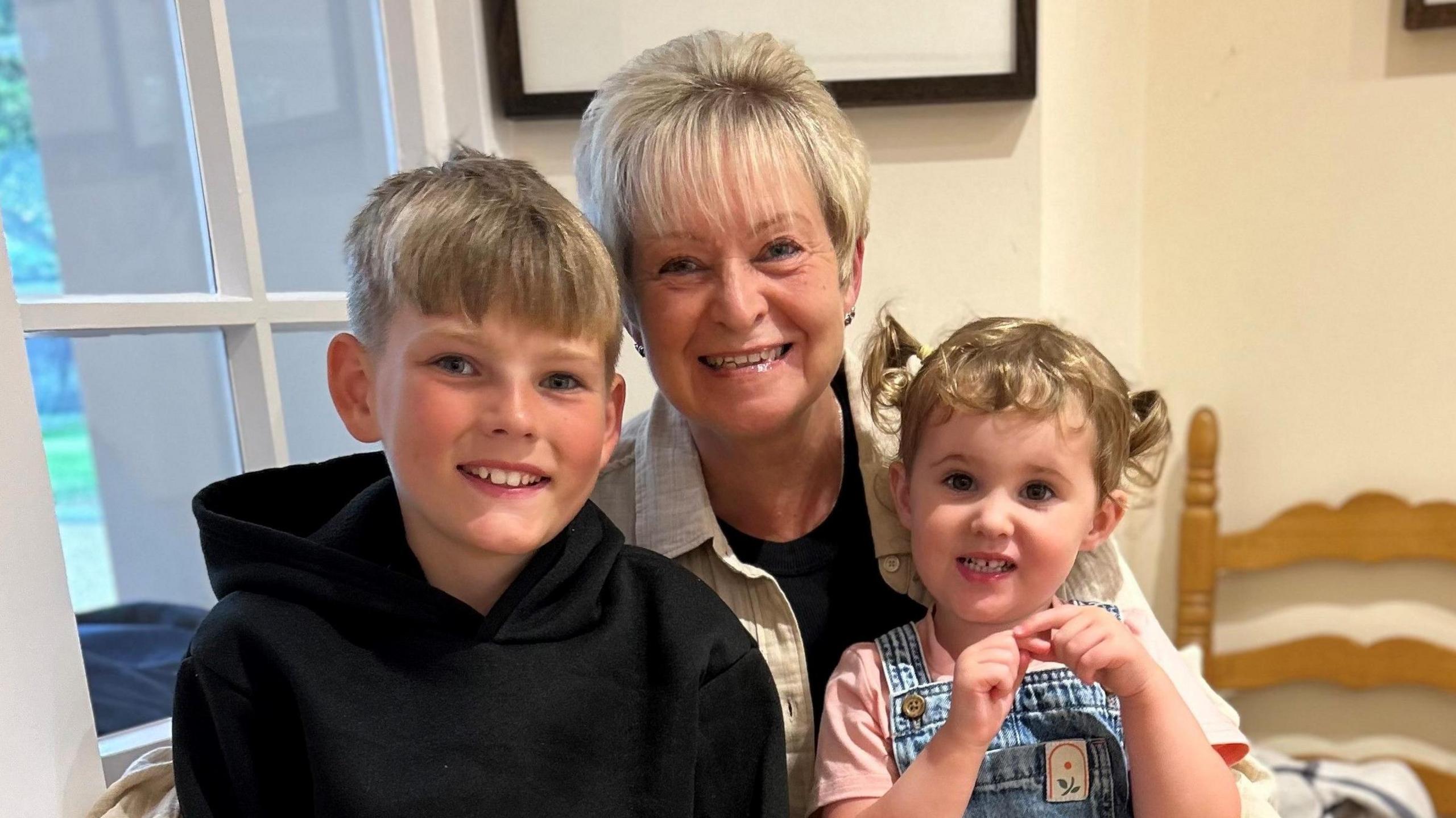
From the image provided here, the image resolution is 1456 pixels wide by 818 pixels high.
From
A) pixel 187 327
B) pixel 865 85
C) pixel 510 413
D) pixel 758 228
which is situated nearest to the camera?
pixel 510 413

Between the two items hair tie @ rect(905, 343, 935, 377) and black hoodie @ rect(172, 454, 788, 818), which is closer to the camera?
black hoodie @ rect(172, 454, 788, 818)

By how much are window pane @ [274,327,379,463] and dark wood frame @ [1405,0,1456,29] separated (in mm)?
1737

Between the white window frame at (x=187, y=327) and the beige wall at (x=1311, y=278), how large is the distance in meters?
1.19

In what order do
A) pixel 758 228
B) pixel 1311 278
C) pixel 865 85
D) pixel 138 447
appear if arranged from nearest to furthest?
pixel 758 228 → pixel 865 85 → pixel 1311 278 → pixel 138 447

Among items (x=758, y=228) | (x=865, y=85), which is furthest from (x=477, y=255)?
(x=865, y=85)

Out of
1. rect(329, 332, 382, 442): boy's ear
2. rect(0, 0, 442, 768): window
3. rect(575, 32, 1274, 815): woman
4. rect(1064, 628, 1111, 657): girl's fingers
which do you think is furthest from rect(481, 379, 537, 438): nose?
rect(1064, 628, 1111, 657): girl's fingers

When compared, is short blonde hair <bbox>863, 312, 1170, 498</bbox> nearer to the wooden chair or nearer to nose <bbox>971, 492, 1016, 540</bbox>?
nose <bbox>971, 492, 1016, 540</bbox>

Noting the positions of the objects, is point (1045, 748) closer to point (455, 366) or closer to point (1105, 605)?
point (1105, 605)

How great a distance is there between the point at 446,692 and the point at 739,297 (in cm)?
44

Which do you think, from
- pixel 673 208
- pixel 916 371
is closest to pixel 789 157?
pixel 673 208

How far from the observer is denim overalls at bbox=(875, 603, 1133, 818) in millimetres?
918

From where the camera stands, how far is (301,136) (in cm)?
168

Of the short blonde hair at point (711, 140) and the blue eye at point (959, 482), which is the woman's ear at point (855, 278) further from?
the blue eye at point (959, 482)

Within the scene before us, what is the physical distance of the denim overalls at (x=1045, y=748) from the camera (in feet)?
3.01
